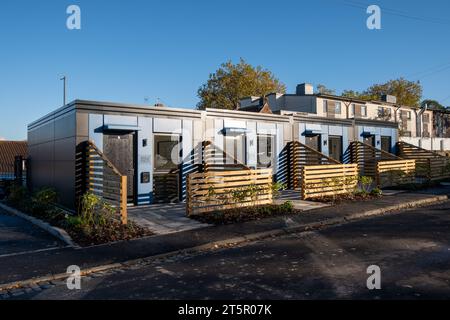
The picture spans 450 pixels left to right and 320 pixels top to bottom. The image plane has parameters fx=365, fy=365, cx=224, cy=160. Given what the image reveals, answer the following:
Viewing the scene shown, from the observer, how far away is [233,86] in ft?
182

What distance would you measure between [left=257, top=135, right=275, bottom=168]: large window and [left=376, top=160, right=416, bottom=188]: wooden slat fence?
535cm

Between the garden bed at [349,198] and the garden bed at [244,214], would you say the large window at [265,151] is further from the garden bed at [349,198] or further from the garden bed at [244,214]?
the garden bed at [244,214]

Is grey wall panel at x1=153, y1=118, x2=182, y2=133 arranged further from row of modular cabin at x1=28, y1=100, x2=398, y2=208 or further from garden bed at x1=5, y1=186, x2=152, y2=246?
garden bed at x1=5, y1=186, x2=152, y2=246

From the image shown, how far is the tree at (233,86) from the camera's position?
54.9 meters

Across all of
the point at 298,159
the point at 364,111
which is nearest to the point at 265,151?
the point at 298,159

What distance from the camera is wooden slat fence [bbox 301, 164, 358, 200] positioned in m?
14.2

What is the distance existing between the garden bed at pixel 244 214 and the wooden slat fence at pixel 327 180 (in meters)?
2.67

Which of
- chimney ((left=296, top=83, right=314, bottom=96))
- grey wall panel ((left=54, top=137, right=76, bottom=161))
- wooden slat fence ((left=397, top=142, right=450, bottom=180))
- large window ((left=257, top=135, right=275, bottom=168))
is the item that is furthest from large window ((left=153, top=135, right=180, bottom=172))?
chimney ((left=296, top=83, right=314, bottom=96))

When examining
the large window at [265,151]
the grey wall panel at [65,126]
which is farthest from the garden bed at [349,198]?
the grey wall panel at [65,126]

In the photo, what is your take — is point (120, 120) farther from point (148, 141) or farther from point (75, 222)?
point (75, 222)

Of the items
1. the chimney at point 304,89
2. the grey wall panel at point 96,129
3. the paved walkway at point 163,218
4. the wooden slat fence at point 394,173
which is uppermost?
the chimney at point 304,89

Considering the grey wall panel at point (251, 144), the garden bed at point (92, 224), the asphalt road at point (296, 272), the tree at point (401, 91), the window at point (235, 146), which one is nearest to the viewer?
the asphalt road at point (296, 272)

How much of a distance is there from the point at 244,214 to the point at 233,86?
46259mm
